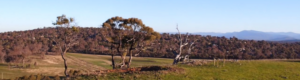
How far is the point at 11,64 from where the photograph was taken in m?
66.1

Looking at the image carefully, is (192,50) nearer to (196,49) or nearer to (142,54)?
(196,49)

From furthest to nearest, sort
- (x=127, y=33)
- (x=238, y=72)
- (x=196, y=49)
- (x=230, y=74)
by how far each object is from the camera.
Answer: (x=196, y=49) < (x=127, y=33) < (x=238, y=72) < (x=230, y=74)

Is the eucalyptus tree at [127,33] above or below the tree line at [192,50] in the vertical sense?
above

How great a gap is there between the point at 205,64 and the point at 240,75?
422cm

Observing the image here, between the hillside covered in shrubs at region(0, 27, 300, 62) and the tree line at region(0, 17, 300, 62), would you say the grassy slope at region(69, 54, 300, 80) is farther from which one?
the hillside covered in shrubs at region(0, 27, 300, 62)

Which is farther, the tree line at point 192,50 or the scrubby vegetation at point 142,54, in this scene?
the tree line at point 192,50

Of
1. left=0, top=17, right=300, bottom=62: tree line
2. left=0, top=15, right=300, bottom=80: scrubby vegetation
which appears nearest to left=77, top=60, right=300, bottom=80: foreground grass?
left=0, top=15, right=300, bottom=80: scrubby vegetation

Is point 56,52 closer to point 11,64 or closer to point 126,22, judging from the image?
point 11,64

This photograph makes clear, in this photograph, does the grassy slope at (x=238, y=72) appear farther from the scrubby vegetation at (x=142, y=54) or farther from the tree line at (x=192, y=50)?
the tree line at (x=192, y=50)

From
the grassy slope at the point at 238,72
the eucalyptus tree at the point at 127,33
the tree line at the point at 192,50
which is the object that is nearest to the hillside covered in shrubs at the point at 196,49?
the tree line at the point at 192,50

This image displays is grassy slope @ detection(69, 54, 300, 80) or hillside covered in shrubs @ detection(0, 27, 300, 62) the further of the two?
hillside covered in shrubs @ detection(0, 27, 300, 62)

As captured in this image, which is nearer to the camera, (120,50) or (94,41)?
(120,50)

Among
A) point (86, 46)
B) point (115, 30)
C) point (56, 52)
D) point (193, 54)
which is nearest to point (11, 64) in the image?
point (56, 52)

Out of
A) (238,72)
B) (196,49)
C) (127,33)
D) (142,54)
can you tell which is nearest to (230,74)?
(238,72)
